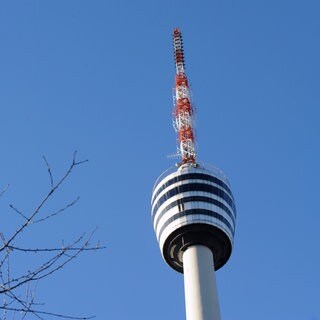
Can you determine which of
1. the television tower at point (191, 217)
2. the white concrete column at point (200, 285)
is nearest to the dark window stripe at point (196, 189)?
the television tower at point (191, 217)

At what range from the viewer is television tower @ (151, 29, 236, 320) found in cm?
7738

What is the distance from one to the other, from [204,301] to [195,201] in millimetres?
12530

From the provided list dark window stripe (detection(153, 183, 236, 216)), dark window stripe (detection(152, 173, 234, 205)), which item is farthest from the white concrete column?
dark window stripe (detection(152, 173, 234, 205))

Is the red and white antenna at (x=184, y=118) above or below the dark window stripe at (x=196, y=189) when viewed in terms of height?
above

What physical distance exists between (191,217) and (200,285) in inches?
334

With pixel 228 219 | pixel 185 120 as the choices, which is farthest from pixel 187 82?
pixel 228 219

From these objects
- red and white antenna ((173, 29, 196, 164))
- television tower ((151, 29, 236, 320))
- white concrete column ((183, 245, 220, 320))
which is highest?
red and white antenna ((173, 29, 196, 164))

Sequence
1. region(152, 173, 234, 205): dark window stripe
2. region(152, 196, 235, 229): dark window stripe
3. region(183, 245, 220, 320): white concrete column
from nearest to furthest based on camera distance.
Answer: region(183, 245, 220, 320): white concrete column
region(152, 196, 235, 229): dark window stripe
region(152, 173, 234, 205): dark window stripe

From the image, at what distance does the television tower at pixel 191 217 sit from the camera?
77.4m

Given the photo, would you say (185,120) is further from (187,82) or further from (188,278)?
(188,278)

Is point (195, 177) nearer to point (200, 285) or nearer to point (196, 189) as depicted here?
point (196, 189)

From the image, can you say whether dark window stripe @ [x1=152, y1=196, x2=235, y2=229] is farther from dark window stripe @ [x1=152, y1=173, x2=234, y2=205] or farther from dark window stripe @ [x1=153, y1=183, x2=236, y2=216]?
dark window stripe @ [x1=152, y1=173, x2=234, y2=205]

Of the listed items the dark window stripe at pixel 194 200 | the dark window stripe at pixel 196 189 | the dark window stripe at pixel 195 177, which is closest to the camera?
the dark window stripe at pixel 194 200

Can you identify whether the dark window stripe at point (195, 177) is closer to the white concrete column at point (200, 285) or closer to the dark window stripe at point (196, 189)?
the dark window stripe at point (196, 189)
